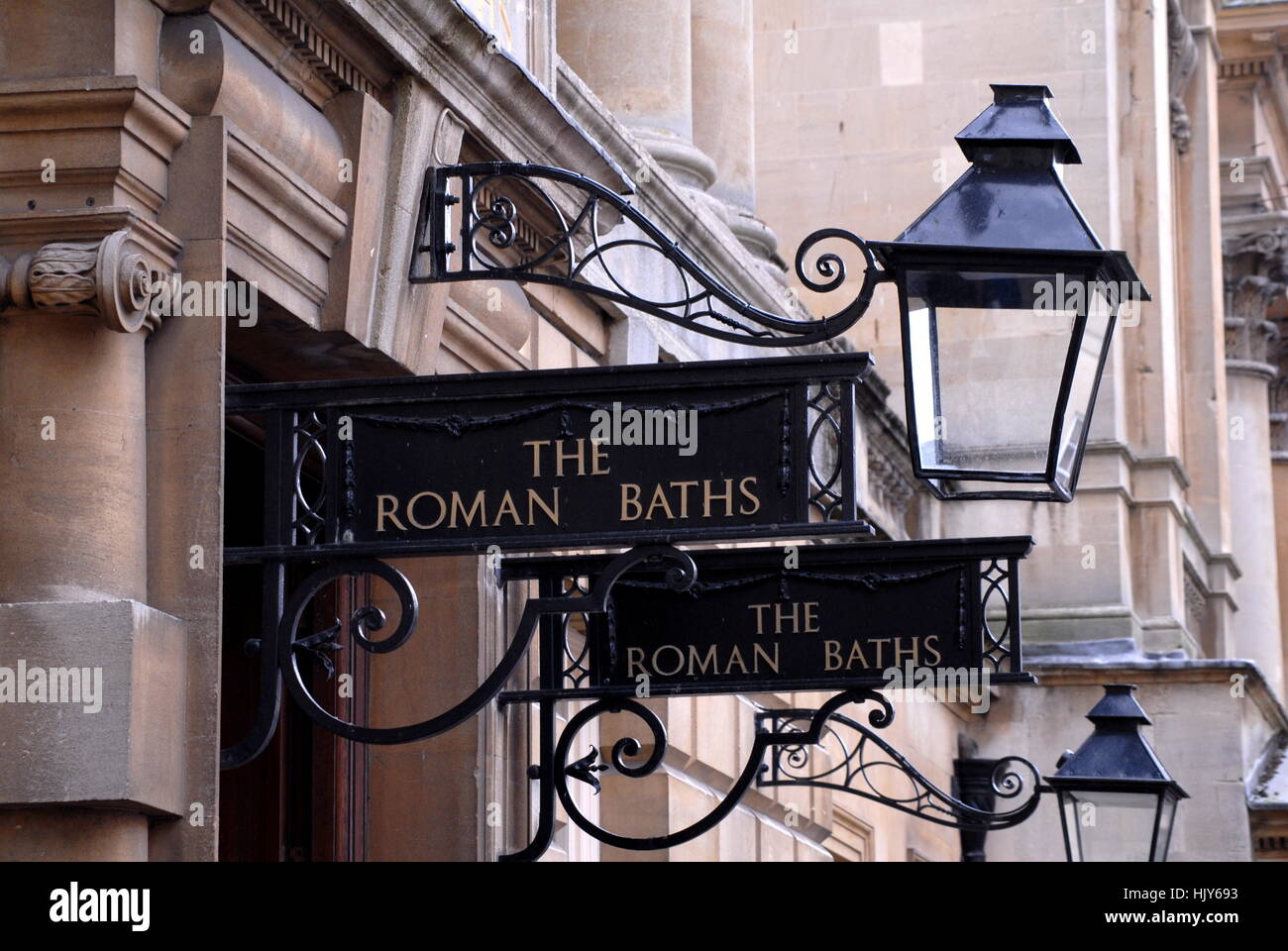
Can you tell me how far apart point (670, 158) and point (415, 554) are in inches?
260

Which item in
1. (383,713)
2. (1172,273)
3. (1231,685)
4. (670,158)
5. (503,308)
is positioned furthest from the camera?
(1172,273)

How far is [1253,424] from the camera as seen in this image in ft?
95.1

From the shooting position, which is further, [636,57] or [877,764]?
[636,57]

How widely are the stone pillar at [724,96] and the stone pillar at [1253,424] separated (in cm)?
1385

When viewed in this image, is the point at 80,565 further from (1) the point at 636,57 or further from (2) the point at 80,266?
(1) the point at 636,57

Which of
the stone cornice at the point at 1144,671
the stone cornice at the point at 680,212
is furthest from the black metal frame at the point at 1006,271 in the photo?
the stone cornice at the point at 1144,671

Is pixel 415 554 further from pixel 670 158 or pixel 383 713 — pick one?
pixel 670 158

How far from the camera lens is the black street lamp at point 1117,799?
1084cm

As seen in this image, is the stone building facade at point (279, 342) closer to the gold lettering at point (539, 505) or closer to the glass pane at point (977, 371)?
the gold lettering at point (539, 505)

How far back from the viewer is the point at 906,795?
16.6 m

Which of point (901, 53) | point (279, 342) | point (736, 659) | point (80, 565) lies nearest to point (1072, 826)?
point (736, 659)

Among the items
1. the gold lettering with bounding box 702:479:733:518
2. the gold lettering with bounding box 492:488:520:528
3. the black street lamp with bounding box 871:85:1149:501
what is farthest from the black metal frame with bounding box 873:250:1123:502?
the gold lettering with bounding box 492:488:520:528

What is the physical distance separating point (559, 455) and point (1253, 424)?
23.5m
